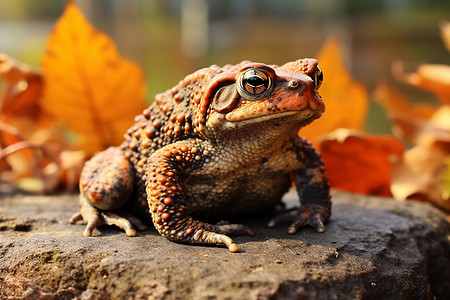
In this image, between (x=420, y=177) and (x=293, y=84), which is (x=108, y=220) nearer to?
(x=293, y=84)

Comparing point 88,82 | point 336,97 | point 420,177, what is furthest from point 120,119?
point 420,177

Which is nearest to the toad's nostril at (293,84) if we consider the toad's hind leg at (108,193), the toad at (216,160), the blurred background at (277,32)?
the toad at (216,160)

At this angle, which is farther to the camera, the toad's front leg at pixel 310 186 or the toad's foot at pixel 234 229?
the toad's front leg at pixel 310 186

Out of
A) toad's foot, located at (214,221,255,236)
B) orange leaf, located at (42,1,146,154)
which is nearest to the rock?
toad's foot, located at (214,221,255,236)

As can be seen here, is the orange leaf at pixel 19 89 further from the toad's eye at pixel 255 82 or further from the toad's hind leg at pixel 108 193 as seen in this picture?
the toad's eye at pixel 255 82

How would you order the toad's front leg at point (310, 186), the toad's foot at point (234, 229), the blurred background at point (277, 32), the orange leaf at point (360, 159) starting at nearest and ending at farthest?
the toad's foot at point (234, 229) → the toad's front leg at point (310, 186) → the orange leaf at point (360, 159) → the blurred background at point (277, 32)

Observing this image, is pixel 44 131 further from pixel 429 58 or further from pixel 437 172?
pixel 429 58

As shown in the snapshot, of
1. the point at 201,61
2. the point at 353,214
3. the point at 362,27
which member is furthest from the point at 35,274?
the point at 362,27

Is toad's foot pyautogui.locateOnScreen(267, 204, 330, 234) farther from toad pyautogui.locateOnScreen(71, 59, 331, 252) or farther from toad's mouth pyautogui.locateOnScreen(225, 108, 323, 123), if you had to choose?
toad's mouth pyautogui.locateOnScreen(225, 108, 323, 123)
